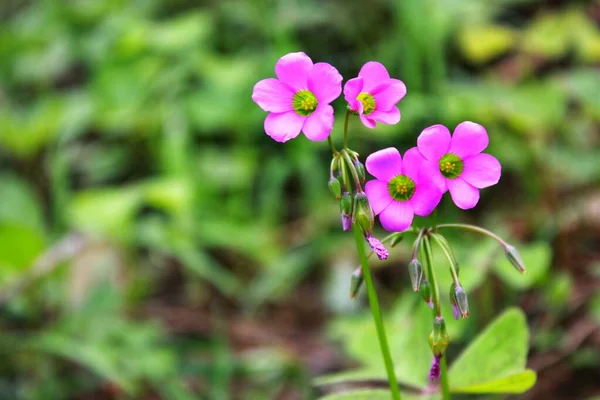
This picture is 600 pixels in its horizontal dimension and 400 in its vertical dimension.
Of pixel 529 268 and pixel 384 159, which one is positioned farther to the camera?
pixel 529 268

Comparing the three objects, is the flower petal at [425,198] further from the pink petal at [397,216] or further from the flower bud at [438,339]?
the flower bud at [438,339]

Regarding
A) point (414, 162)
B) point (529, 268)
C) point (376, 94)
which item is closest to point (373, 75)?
point (376, 94)

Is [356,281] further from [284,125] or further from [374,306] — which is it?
[284,125]

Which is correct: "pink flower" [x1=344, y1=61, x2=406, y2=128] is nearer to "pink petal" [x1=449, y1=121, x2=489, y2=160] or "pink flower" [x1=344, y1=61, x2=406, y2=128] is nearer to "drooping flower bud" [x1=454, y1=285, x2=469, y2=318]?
"pink petal" [x1=449, y1=121, x2=489, y2=160]

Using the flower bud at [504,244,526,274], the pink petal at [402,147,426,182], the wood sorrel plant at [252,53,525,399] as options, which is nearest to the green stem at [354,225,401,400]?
the wood sorrel plant at [252,53,525,399]

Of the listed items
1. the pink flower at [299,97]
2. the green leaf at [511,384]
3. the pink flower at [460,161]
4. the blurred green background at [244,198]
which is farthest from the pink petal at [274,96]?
the blurred green background at [244,198]

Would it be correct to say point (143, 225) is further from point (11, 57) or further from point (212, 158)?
point (11, 57)

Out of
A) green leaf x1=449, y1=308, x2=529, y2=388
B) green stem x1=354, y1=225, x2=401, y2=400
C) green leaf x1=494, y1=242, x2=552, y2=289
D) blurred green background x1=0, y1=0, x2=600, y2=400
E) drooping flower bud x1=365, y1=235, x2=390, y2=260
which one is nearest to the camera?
drooping flower bud x1=365, y1=235, x2=390, y2=260
